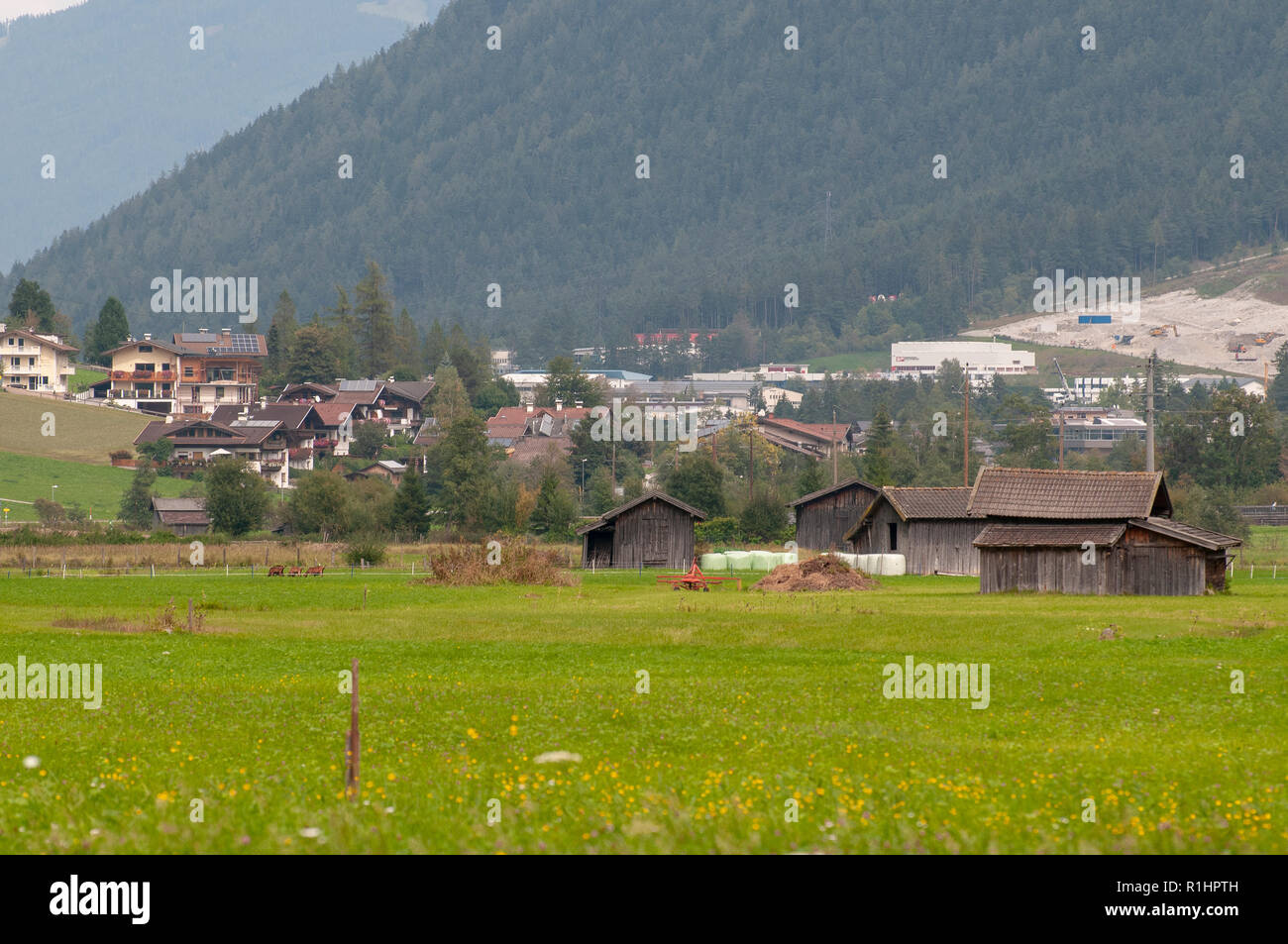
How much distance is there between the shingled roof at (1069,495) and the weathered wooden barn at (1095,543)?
43 millimetres

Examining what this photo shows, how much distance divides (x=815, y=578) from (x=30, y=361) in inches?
5972

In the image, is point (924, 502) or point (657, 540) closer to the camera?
point (924, 502)

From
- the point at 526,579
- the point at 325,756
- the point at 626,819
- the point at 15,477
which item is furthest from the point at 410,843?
the point at 15,477

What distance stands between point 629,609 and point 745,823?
3722 cm

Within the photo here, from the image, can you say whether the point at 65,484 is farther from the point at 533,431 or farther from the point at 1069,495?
the point at 1069,495

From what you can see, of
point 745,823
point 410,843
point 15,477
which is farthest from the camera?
point 15,477

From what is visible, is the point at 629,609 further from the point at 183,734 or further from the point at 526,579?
the point at 183,734

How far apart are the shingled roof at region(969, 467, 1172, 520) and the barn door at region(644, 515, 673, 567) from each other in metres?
24.3

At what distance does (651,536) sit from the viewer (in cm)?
9025

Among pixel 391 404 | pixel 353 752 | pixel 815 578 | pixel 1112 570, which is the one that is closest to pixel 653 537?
pixel 815 578

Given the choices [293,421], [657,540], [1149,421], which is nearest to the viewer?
[1149,421]

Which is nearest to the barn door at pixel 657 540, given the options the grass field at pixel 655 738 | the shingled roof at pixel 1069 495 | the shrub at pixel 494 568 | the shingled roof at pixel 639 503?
the shingled roof at pixel 639 503

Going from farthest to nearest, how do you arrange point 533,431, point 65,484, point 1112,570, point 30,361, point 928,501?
point 533,431
point 30,361
point 65,484
point 928,501
point 1112,570

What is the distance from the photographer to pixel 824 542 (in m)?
95.8
